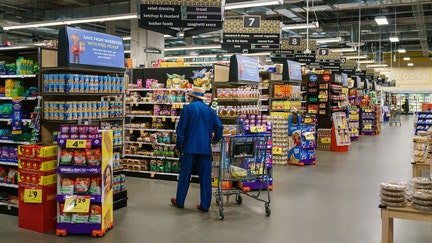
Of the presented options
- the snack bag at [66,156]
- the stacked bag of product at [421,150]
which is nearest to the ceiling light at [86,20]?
the snack bag at [66,156]

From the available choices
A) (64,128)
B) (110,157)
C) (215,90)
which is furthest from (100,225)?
(215,90)

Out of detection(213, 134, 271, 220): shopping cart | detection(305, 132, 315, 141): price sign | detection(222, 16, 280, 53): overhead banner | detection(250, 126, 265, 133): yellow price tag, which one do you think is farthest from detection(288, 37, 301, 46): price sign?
detection(213, 134, 271, 220): shopping cart

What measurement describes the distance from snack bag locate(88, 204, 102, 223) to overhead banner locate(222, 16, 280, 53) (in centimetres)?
855

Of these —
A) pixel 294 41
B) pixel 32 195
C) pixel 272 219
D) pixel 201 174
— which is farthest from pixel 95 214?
pixel 294 41

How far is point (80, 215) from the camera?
200 inches

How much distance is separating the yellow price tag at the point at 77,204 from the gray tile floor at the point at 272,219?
1.08ft

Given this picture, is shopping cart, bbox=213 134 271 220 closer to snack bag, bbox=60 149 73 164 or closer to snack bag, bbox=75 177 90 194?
snack bag, bbox=75 177 90 194

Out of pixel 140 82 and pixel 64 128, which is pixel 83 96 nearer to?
pixel 64 128

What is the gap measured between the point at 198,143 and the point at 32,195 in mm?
2320

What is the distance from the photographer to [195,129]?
242 inches

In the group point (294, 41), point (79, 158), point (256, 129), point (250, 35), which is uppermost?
point (294, 41)

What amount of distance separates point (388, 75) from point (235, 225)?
3578cm

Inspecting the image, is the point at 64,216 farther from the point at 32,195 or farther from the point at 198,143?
the point at 198,143

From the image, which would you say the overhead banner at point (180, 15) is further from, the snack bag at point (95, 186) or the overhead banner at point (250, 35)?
the overhead banner at point (250, 35)
